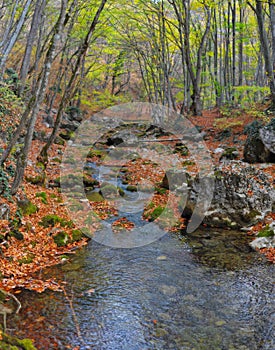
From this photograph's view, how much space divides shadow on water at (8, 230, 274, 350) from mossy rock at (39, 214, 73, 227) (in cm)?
147

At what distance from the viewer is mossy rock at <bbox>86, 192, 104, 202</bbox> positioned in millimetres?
12180

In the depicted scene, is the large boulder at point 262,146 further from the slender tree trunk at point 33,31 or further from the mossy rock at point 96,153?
the mossy rock at point 96,153

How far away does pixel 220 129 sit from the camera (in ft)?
62.5

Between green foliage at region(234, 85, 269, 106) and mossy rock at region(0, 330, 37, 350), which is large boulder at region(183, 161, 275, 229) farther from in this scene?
green foliage at region(234, 85, 269, 106)

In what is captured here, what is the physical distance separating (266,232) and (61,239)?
216 inches

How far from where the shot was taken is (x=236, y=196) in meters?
9.78

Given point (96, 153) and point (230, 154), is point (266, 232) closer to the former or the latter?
point (230, 154)

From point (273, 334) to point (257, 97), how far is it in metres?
28.4

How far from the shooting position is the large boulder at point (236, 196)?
9586 millimetres

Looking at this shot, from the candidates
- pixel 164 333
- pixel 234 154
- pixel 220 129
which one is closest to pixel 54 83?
pixel 220 129

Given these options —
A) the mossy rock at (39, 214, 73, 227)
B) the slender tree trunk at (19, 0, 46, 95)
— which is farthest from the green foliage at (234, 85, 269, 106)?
the mossy rock at (39, 214, 73, 227)

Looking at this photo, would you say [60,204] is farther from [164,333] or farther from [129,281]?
[164,333]

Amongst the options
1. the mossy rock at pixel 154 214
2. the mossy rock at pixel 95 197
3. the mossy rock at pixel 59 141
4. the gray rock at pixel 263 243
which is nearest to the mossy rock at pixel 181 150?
the mossy rock at pixel 95 197

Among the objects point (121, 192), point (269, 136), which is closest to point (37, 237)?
point (121, 192)
